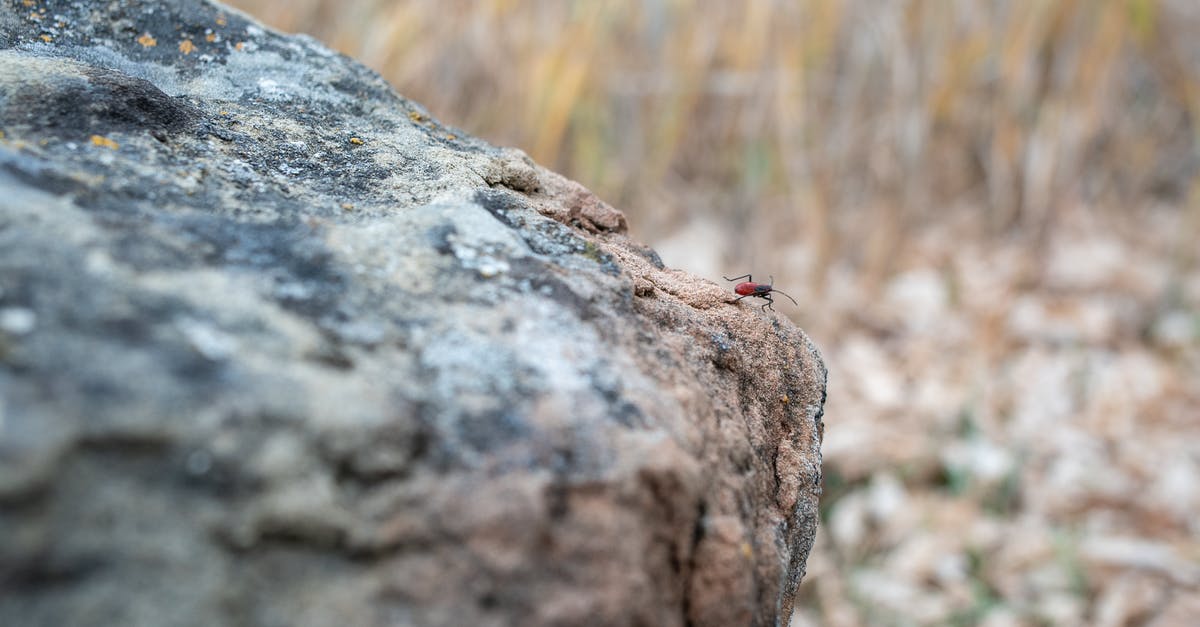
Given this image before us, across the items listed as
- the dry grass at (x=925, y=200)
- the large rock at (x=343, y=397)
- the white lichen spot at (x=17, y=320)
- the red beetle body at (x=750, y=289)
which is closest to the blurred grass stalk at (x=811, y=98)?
the dry grass at (x=925, y=200)

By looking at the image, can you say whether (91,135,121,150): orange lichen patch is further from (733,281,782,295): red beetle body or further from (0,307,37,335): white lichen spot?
(733,281,782,295): red beetle body

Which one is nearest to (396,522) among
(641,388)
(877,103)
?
(641,388)

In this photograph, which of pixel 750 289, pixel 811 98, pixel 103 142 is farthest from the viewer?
pixel 811 98

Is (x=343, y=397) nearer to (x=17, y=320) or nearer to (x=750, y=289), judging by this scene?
(x=17, y=320)

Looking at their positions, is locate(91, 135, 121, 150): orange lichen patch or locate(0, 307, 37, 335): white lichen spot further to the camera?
locate(91, 135, 121, 150): orange lichen patch

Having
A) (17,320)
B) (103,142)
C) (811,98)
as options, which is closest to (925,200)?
(811,98)

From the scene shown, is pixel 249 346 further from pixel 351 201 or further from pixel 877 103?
pixel 877 103

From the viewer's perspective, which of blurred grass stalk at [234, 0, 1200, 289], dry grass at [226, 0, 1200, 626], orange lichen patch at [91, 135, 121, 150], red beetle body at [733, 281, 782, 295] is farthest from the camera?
blurred grass stalk at [234, 0, 1200, 289]

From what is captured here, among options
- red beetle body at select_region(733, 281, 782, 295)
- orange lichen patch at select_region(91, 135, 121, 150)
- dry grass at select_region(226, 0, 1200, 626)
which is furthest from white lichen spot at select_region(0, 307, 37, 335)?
dry grass at select_region(226, 0, 1200, 626)
